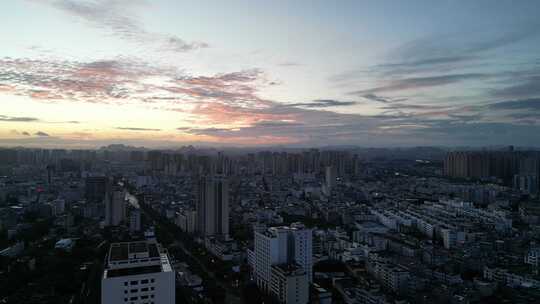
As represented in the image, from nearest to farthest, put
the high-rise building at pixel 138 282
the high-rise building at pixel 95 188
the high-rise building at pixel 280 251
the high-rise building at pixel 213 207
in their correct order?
the high-rise building at pixel 138 282 → the high-rise building at pixel 280 251 → the high-rise building at pixel 213 207 → the high-rise building at pixel 95 188

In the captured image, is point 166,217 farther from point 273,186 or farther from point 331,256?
point 273,186

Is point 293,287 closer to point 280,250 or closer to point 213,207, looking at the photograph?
point 280,250

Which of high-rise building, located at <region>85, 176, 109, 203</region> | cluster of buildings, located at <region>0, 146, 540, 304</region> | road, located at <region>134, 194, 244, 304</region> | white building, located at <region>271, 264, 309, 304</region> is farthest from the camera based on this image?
high-rise building, located at <region>85, 176, 109, 203</region>

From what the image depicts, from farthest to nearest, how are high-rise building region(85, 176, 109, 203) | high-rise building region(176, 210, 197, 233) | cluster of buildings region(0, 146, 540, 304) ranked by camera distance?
1. high-rise building region(85, 176, 109, 203)
2. high-rise building region(176, 210, 197, 233)
3. cluster of buildings region(0, 146, 540, 304)

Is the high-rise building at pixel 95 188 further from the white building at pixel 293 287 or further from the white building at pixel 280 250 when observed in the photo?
the white building at pixel 293 287

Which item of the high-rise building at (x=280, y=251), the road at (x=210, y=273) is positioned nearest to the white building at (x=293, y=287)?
the high-rise building at (x=280, y=251)

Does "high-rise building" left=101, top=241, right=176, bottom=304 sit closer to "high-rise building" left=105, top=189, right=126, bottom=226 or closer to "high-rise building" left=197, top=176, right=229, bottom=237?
"high-rise building" left=197, top=176, right=229, bottom=237

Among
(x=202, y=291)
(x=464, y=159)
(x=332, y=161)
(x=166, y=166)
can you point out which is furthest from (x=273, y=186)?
(x=202, y=291)

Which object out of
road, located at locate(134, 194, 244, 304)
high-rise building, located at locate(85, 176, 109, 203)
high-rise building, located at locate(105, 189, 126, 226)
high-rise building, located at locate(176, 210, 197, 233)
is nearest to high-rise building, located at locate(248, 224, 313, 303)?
road, located at locate(134, 194, 244, 304)
